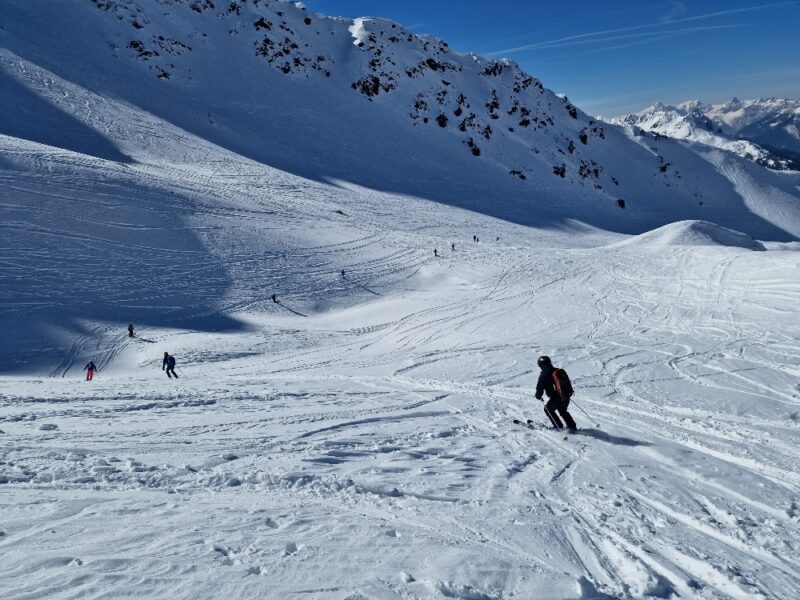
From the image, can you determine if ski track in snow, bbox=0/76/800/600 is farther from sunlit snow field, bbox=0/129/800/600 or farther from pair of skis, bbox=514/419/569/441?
pair of skis, bbox=514/419/569/441

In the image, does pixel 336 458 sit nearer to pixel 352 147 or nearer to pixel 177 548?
pixel 177 548

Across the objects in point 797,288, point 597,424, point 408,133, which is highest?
point 408,133

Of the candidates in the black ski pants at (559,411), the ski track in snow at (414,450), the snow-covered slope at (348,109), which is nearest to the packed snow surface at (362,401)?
the ski track in snow at (414,450)

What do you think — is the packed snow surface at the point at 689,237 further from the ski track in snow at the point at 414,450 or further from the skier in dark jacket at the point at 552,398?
the skier in dark jacket at the point at 552,398

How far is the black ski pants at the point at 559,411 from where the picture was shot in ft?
27.7

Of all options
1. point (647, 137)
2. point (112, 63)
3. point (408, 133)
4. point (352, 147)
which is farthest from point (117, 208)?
point (647, 137)

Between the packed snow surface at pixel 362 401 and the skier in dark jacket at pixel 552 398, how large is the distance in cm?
27

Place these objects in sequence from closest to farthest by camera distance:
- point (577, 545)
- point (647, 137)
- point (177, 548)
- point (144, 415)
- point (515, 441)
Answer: point (177, 548) < point (577, 545) < point (515, 441) < point (144, 415) < point (647, 137)

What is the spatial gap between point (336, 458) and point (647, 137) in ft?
454

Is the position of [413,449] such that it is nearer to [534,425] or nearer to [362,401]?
[534,425]

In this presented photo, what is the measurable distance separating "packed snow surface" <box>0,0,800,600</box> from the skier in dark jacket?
0.27 metres

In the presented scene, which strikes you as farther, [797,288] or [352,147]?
[352,147]

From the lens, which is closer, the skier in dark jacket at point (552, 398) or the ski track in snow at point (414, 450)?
the ski track in snow at point (414, 450)

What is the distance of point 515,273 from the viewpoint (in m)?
31.1
